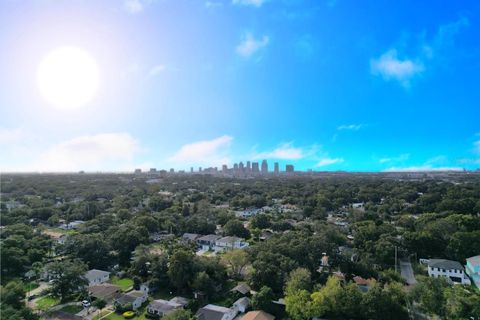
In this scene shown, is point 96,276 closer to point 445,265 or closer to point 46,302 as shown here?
point 46,302

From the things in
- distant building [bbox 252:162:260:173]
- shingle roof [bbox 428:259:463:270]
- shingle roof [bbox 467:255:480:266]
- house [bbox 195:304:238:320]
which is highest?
distant building [bbox 252:162:260:173]

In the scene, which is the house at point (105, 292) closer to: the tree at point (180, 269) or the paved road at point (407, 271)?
the tree at point (180, 269)

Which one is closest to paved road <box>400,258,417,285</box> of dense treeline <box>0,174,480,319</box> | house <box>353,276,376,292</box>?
dense treeline <box>0,174,480,319</box>

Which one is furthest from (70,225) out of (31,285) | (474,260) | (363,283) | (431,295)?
(474,260)

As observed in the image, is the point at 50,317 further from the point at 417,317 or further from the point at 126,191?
the point at 126,191

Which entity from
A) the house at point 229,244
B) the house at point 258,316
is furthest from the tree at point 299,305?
the house at point 229,244

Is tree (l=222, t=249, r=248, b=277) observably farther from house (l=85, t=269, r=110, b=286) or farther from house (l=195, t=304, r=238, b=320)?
house (l=85, t=269, r=110, b=286)
